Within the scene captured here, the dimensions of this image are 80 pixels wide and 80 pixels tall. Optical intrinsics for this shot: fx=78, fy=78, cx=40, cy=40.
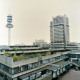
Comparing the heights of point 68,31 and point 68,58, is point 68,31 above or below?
above

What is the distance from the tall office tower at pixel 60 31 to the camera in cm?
8388

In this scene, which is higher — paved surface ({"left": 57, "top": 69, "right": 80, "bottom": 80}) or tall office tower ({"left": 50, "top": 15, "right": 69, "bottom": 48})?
tall office tower ({"left": 50, "top": 15, "right": 69, "bottom": 48})

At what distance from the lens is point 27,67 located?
60.4ft

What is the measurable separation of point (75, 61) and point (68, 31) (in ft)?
186

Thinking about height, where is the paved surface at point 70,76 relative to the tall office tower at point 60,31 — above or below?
below

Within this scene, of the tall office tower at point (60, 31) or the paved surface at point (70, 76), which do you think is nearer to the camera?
the paved surface at point (70, 76)

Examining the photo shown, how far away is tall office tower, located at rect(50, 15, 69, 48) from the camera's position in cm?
8388

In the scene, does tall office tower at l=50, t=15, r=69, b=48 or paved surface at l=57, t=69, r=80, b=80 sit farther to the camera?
tall office tower at l=50, t=15, r=69, b=48

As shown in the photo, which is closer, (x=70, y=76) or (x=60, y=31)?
(x=70, y=76)

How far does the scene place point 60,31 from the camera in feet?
278

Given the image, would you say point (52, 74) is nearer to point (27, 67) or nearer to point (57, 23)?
point (27, 67)

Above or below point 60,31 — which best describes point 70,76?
below

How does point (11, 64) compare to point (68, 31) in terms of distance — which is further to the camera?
point (68, 31)

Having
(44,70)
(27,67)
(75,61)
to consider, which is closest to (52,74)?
(44,70)
